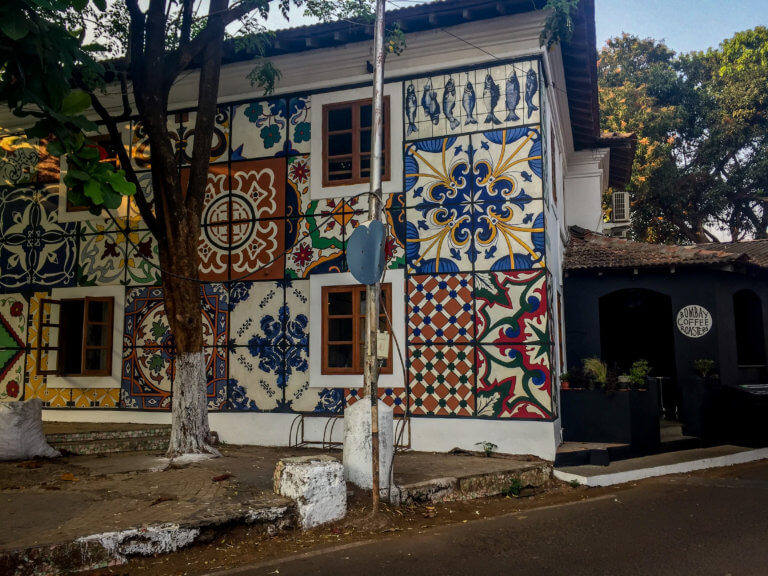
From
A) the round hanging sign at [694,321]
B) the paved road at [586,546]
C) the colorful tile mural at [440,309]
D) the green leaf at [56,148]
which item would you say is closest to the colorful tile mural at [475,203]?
the colorful tile mural at [440,309]

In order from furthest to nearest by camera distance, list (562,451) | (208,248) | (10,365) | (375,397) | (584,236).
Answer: (584,236)
(10,365)
(208,248)
(562,451)
(375,397)

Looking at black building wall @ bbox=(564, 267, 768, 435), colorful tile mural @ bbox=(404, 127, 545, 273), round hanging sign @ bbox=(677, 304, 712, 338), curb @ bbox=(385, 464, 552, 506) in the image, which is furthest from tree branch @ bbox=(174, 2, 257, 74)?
round hanging sign @ bbox=(677, 304, 712, 338)

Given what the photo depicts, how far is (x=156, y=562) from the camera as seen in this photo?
4.80 metres

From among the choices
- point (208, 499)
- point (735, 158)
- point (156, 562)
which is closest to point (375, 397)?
point (208, 499)

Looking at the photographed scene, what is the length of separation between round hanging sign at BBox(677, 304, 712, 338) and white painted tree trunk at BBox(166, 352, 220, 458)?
842 centimetres

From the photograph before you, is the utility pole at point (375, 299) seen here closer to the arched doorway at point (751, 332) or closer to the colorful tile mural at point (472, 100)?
the colorful tile mural at point (472, 100)

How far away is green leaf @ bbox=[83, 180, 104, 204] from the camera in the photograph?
4.43m

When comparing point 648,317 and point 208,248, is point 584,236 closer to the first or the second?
point 648,317

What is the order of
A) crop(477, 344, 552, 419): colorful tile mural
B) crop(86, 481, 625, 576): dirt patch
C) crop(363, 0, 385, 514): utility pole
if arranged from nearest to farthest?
crop(86, 481, 625, 576): dirt patch
crop(363, 0, 385, 514): utility pole
crop(477, 344, 552, 419): colorful tile mural

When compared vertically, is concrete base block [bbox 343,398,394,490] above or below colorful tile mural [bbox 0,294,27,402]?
below

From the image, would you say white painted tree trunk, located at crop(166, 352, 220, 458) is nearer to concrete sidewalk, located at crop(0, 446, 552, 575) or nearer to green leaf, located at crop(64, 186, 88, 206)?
concrete sidewalk, located at crop(0, 446, 552, 575)

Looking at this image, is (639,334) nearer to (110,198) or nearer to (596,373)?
(596,373)

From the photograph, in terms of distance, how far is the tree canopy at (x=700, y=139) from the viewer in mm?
23469

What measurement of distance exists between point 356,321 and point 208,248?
8.79 ft
